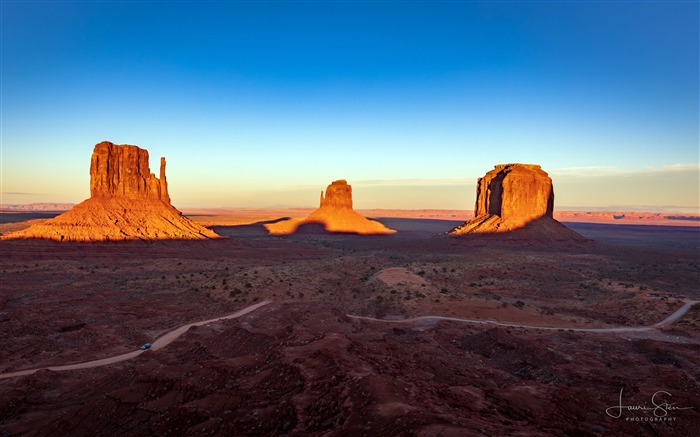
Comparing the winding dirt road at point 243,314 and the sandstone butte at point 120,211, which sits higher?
the sandstone butte at point 120,211

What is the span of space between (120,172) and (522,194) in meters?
85.7

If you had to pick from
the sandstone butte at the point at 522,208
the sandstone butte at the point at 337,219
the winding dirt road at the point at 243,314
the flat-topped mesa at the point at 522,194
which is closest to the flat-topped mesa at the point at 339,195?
the sandstone butte at the point at 337,219

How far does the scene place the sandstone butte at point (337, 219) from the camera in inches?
5098

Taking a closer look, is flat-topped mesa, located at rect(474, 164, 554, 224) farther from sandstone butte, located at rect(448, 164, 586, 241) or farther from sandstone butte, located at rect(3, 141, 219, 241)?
sandstone butte, located at rect(3, 141, 219, 241)

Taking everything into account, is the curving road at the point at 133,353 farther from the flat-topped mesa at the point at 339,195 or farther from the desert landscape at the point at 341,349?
the flat-topped mesa at the point at 339,195

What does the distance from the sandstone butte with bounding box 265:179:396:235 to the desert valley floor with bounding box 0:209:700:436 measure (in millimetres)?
77063

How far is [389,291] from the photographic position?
3681 cm

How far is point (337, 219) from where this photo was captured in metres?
132

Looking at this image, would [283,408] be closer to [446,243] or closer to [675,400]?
[675,400]

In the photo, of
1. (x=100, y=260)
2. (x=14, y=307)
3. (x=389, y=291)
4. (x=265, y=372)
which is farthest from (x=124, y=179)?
(x=265, y=372)

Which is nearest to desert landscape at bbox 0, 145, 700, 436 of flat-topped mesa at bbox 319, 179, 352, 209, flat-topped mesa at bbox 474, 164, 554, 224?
flat-topped mesa at bbox 474, 164, 554, 224

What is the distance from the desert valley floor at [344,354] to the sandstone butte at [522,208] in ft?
115
